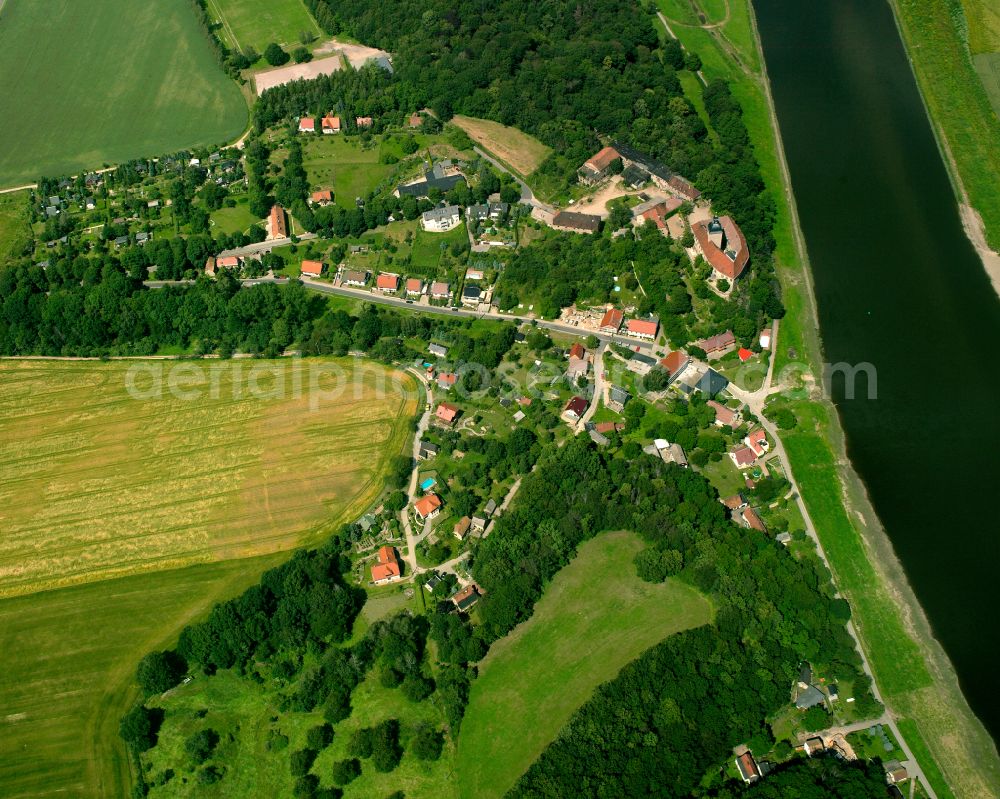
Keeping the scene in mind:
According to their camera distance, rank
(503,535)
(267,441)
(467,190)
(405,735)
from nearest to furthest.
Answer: (405,735) < (503,535) < (267,441) < (467,190)

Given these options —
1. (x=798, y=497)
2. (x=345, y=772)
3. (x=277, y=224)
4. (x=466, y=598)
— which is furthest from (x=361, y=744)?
(x=277, y=224)

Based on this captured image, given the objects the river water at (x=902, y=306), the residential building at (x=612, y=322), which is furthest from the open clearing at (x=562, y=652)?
the residential building at (x=612, y=322)

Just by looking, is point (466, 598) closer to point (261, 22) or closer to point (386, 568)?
point (386, 568)

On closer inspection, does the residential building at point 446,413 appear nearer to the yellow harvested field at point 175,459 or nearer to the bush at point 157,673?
the yellow harvested field at point 175,459

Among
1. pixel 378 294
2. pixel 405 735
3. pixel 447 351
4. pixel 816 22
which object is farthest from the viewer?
pixel 816 22

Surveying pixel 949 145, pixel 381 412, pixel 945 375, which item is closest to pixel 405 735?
pixel 381 412

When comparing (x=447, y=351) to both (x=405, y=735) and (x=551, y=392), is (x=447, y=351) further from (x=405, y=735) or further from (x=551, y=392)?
(x=405, y=735)
